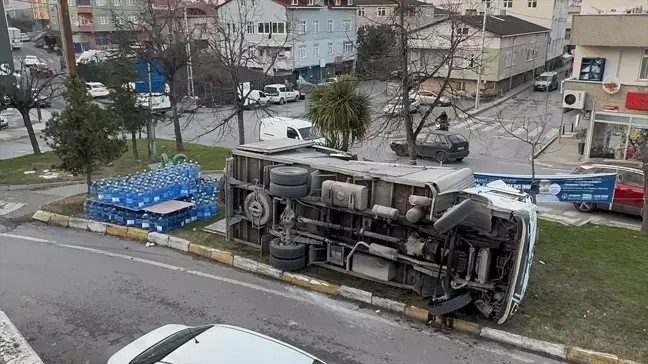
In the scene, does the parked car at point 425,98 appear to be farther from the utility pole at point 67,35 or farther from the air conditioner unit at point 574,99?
the utility pole at point 67,35

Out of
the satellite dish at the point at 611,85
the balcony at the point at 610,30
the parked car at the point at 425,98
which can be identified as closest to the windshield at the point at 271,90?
the parked car at the point at 425,98

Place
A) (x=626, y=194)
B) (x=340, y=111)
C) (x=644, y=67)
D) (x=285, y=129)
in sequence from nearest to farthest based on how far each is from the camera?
(x=340, y=111) → (x=626, y=194) → (x=644, y=67) → (x=285, y=129)

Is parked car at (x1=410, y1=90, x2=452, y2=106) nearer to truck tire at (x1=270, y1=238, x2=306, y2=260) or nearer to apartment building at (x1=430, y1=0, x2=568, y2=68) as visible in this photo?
truck tire at (x1=270, y1=238, x2=306, y2=260)

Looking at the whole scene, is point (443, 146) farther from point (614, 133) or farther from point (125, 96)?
point (125, 96)

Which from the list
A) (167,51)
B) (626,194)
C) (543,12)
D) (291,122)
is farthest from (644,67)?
(543,12)

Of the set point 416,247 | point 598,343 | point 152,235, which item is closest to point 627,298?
point 598,343

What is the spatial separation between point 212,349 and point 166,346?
23.0 inches

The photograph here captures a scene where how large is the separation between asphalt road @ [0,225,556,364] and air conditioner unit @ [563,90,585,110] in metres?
20.7

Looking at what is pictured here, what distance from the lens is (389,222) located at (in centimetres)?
885

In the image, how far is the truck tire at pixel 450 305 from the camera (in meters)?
7.90

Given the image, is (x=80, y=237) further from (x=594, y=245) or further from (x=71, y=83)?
(x=594, y=245)

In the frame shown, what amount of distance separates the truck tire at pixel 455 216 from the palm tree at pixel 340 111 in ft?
26.0

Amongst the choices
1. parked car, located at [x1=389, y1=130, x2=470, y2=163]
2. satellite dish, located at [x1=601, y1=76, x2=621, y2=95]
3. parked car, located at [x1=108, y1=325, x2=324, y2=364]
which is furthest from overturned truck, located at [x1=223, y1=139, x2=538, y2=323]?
satellite dish, located at [x1=601, y1=76, x2=621, y2=95]

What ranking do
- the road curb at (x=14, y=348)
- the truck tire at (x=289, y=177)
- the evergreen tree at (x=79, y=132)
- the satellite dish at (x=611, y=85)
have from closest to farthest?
the road curb at (x=14, y=348) < the truck tire at (x=289, y=177) < the evergreen tree at (x=79, y=132) < the satellite dish at (x=611, y=85)
